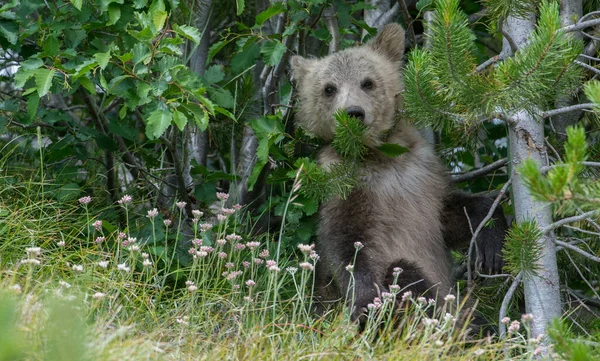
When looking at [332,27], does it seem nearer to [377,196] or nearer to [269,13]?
[269,13]

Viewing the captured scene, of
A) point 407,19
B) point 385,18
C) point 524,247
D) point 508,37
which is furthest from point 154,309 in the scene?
point 385,18

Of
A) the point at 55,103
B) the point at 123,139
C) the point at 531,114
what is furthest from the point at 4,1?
the point at 531,114

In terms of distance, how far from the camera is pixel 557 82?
4.27 meters

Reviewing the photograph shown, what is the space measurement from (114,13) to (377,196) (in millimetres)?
2010

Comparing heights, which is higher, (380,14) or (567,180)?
(380,14)

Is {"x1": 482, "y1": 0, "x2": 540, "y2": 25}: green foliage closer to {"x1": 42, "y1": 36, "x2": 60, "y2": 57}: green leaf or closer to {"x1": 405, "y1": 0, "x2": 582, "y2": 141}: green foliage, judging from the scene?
{"x1": 405, "y1": 0, "x2": 582, "y2": 141}: green foliage

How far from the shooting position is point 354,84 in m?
6.15

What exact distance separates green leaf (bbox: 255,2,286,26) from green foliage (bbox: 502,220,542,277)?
2154mm

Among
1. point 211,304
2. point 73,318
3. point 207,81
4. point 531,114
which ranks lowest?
point 211,304

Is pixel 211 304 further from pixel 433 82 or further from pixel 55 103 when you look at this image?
pixel 55 103

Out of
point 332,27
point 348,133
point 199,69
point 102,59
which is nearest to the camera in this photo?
point 102,59

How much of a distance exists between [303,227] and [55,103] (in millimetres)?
2167

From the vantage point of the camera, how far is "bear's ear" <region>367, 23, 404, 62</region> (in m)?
6.41

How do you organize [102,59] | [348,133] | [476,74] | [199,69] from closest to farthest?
[476,74] < [102,59] < [348,133] < [199,69]
